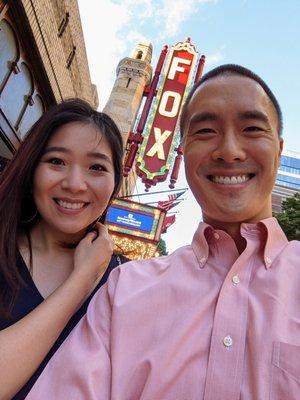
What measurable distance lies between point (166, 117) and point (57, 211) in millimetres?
11151

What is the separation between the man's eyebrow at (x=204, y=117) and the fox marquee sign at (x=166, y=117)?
9.85 meters

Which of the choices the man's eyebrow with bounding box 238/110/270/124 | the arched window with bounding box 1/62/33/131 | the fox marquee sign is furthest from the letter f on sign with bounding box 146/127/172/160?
the man's eyebrow with bounding box 238/110/270/124

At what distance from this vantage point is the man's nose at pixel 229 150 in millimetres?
1615

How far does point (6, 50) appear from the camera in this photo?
5.22 meters

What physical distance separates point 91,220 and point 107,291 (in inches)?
32.6

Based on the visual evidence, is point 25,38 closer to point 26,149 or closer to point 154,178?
point 26,149

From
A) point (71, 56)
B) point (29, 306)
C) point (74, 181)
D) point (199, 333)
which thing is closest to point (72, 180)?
point (74, 181)

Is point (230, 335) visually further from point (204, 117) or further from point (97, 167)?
point (97, 167)

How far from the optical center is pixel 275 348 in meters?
1.21

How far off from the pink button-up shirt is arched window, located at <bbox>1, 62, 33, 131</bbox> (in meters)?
4.80

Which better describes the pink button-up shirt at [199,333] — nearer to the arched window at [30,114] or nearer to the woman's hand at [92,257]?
the woman's hand at [92,257]

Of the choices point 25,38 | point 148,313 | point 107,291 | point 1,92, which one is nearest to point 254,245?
point 148,313

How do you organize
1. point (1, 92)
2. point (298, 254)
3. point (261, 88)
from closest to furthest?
point (298, 254), point (261, 88), point (1, 92)

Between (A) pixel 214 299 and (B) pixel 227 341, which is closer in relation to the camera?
(B) pixel 227 341
